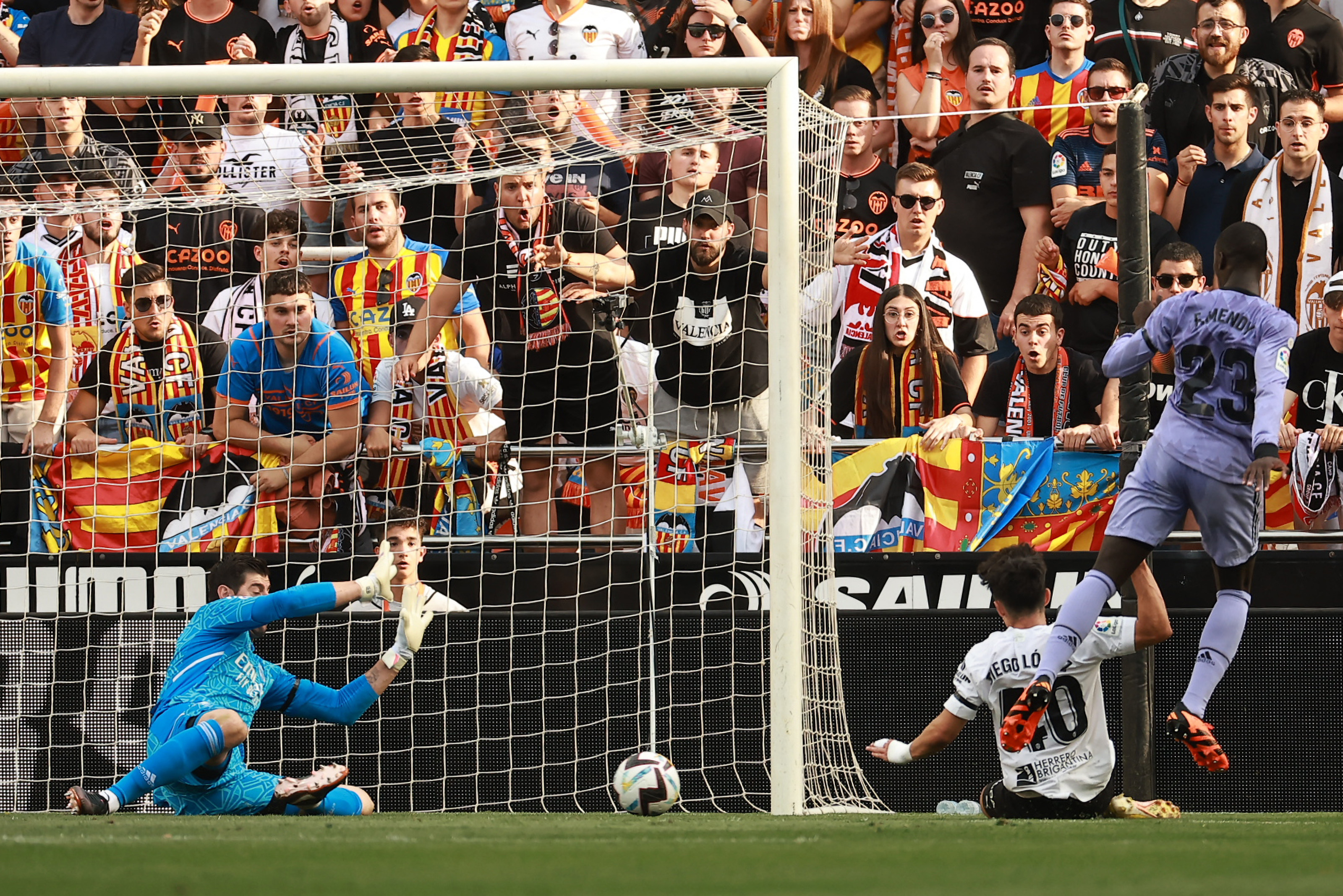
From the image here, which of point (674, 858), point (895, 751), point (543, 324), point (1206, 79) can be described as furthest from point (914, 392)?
point (674, 858)

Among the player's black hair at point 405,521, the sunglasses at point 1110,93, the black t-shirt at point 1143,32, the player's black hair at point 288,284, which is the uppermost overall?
the black t-shirt at point 1143,32

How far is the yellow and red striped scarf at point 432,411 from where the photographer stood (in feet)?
25.4

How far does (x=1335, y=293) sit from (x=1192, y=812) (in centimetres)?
274

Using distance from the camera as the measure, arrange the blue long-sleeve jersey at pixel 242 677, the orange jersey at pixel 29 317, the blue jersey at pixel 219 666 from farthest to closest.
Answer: the orange jersey at pixel 29 317 → the blue jersey at pixel 219 666 → the blue long-sleeve jersey at pixel 242 677

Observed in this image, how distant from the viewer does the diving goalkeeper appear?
5691mm

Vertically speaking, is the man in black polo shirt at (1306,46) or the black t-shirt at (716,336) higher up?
the man in black polo shirt at (1306,46)

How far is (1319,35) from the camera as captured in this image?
27.8ft

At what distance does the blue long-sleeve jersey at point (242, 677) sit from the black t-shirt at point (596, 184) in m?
3.06

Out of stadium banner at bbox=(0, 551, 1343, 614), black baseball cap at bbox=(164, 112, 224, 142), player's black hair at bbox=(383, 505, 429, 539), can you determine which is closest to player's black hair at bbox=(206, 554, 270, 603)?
stadium banner at bbox=(0, 551, 1343, 614)

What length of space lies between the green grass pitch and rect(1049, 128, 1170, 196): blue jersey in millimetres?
4257

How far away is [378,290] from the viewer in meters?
8.16

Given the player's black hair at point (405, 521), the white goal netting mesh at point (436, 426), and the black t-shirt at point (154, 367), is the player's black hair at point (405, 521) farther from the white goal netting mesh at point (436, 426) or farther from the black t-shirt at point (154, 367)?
the black t-shirt at point (154, 367)

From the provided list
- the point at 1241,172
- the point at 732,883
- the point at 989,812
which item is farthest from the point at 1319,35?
the point at 732,883

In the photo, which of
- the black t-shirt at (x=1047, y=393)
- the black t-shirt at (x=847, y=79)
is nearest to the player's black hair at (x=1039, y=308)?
the black t-shirt at (x=1047, y=393)
